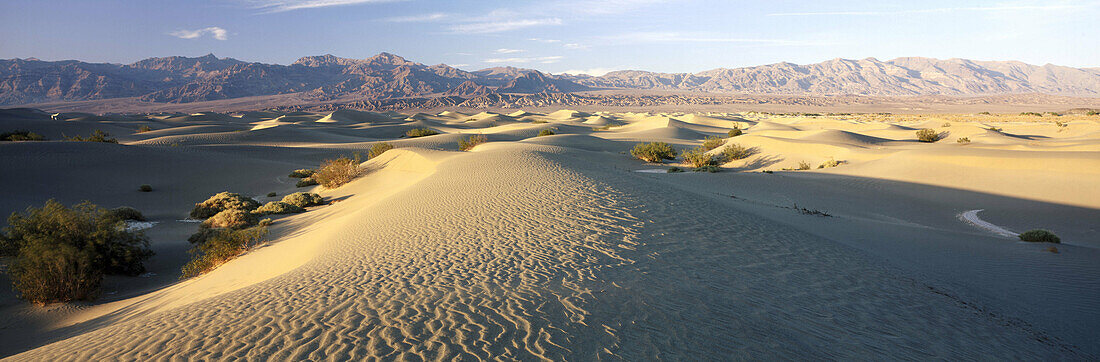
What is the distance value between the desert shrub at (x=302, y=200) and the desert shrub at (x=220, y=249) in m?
4.45

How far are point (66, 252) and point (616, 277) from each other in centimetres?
903

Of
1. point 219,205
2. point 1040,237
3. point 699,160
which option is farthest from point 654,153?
point 219,205

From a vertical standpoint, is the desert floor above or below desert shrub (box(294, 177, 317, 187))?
above

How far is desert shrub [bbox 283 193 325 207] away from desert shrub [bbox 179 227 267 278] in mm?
4449

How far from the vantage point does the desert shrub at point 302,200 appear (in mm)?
15767

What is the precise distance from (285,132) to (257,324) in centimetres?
4017

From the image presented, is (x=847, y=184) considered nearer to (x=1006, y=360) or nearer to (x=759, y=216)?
(x=759, y=216)

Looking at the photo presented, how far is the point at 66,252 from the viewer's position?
8.06 m

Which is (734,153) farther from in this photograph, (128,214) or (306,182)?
(128,214)

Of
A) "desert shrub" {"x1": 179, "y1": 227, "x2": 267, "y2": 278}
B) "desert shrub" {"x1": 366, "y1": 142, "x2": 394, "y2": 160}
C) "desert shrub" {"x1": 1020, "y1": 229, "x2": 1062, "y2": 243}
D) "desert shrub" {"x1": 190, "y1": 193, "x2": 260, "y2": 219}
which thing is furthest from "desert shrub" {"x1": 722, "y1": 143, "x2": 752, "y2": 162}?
"desert shrub" {"x1": 179, "y1": 227, "x2": 267, "y2": 278}

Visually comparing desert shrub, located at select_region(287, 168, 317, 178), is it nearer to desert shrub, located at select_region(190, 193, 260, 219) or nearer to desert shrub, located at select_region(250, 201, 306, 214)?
desert shrub, located at select_region(190, 193, 260, 219)

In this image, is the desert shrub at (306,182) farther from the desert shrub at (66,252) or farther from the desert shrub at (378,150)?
the desert shrub at (66,252)

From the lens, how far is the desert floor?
4477 mm

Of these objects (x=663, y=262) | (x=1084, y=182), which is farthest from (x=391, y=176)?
(x=1084, y=182)
